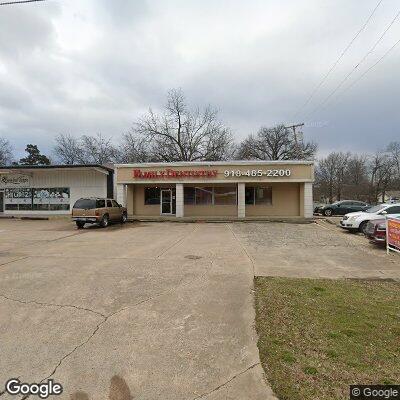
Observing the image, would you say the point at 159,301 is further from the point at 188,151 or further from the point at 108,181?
the point at 188,151

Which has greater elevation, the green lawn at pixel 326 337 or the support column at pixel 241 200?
the support column at pixel 241 200

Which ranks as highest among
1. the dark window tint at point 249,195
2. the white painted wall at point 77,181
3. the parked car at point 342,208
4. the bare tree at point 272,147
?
the bare tree at point 272,147

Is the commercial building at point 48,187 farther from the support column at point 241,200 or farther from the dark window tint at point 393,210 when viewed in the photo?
the dark window tint at point 393,210

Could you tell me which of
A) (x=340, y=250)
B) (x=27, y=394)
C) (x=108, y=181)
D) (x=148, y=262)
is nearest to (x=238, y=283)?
(x=148, y=262)

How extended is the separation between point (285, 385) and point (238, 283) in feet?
12.0

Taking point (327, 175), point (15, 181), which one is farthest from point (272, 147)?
point (15, 181)

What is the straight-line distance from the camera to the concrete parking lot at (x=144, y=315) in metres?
3.34

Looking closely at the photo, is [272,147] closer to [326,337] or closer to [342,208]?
[342,208]

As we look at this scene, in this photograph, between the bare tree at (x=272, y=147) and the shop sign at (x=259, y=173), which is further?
the bare tree at (x=272, y=147)

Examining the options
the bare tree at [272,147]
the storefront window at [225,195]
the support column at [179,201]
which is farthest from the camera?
the bare tree at [272,147]

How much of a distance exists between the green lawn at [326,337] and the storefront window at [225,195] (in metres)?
19.4

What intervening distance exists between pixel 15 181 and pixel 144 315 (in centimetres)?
2740

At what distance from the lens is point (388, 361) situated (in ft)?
11.7

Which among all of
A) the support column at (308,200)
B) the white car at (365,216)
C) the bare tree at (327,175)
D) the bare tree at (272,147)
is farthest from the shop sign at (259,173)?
the bare tree at (327,175)
